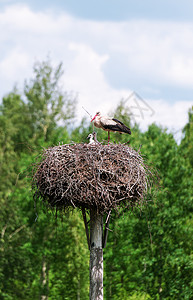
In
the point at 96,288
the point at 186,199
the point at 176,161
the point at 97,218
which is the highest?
the point at 176,161

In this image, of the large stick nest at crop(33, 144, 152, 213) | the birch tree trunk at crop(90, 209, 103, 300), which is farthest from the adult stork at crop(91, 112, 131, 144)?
the birch tree trunk at crop(90, 209, 103, 300)

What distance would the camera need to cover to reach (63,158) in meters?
6.98

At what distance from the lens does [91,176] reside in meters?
6.79

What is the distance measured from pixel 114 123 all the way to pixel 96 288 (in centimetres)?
266

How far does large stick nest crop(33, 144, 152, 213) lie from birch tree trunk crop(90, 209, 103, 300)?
0.32m

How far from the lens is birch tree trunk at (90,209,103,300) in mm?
7191

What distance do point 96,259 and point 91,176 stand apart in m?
1.42

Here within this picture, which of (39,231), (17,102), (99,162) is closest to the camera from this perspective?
(99,162)

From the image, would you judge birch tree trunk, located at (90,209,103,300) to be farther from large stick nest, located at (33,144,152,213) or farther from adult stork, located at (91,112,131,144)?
adult stork, located at (91,112,131,144)

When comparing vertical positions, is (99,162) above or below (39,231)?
below

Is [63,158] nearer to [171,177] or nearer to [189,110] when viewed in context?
[171,177]

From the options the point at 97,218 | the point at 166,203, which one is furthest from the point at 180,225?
the point at 97,218

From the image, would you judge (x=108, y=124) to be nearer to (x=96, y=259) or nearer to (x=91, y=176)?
(x=91, y=176)

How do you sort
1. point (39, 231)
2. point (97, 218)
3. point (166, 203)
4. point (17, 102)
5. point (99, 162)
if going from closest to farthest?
point (99, 162), point (97, 218), point (166, 203), point (39, 231), point (17, 102)
